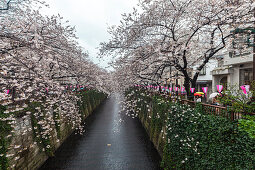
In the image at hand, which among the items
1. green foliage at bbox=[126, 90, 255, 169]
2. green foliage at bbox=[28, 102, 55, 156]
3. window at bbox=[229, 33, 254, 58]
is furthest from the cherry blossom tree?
green foliage at bbox=[28, 102, 55, 156]

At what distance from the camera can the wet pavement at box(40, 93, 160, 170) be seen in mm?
10578

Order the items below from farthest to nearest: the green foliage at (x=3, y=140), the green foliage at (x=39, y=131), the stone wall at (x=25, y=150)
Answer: the green foliage at (x=39, y=131) < the stone wall at (x=25, y=150) < the green foliage at (x=3, y=140)

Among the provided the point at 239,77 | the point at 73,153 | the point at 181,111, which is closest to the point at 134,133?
the point at 73,153

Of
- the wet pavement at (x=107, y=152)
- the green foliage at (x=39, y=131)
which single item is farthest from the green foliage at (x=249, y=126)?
the green foliage at (x=39, y=131)

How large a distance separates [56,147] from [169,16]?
1395cm

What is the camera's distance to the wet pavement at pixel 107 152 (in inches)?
416

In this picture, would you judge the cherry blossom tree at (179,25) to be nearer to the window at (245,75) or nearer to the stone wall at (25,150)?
the stone wall at (25,150)

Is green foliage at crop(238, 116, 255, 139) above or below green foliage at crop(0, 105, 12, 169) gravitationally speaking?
above

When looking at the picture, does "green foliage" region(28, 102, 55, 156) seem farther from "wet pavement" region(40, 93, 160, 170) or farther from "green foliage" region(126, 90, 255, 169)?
"green foliage" region(126, 90, 255, 169)

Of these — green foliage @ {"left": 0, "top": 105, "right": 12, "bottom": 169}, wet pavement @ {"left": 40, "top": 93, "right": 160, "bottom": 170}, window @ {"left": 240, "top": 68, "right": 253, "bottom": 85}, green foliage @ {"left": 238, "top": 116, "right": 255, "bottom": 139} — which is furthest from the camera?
window @ {"left": 240, "top": 68, "right": 253, "bottom": 85}

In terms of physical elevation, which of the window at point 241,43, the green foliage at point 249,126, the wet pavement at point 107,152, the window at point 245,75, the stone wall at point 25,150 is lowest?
the wet pavement at point 107,152

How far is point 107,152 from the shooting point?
12609 millimetres

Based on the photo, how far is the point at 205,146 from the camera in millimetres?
5891

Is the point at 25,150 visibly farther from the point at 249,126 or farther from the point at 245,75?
the point at 245,75
